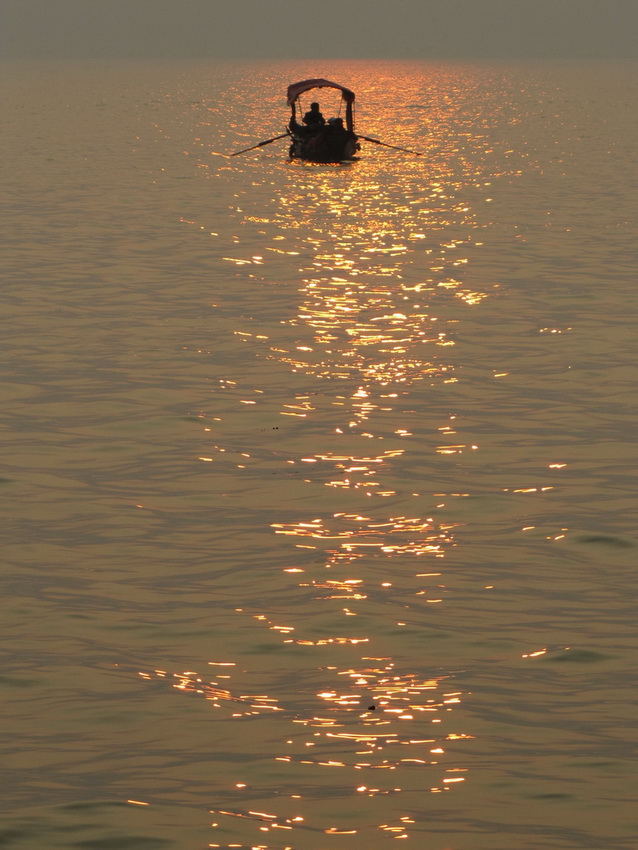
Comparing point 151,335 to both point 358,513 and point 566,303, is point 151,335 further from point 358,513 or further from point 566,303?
point 358,513

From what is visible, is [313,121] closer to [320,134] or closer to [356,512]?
[320,134]

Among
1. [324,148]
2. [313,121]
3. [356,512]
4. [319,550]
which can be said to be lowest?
[319,550]

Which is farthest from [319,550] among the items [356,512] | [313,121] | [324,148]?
[324,148]

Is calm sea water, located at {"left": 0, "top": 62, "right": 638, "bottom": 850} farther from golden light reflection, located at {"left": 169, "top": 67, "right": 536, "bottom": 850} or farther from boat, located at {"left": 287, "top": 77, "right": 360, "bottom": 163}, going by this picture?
boat, located at {"left": 287, "top": 77, "right": 360, "bottom": 163}

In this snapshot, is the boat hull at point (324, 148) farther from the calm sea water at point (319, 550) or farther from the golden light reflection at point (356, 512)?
the calm sea water at point (319, 550)

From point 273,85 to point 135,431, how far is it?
392 ft

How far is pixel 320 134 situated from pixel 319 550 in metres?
33.2

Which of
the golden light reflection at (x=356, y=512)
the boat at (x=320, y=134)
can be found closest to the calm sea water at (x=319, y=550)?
the golden light reflection at (x=356, y=512)

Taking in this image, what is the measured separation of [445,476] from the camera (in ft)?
38.8

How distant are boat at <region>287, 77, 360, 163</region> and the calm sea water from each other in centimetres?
1704

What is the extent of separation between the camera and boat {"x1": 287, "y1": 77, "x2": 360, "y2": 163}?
41156 mm

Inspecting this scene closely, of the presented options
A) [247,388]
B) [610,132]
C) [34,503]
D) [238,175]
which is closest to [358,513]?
[34,503]

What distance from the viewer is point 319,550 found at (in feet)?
33.4

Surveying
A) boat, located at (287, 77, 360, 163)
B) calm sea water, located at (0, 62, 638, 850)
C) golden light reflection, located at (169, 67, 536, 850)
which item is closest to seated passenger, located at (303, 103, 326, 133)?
boat, located at (287, 77, 360, 163)
